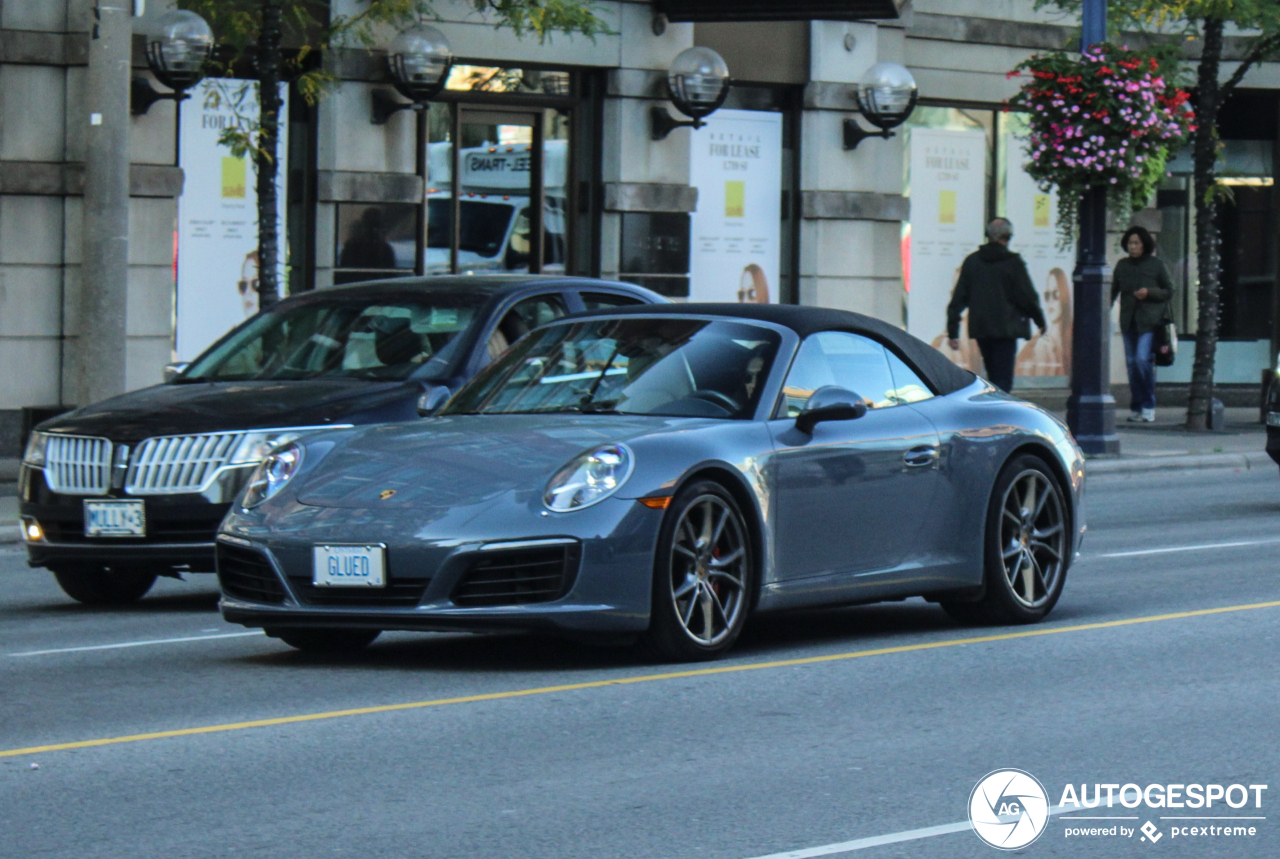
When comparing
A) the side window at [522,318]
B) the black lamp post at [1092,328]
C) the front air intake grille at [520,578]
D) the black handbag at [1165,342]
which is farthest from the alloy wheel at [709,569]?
the black handbag at [1165,342]

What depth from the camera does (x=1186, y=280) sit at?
29.0 m

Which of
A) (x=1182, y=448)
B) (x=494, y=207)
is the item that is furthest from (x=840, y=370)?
(x=494, y=207)

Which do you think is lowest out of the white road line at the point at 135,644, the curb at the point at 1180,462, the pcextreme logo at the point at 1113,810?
the white road line at the point at 135,644

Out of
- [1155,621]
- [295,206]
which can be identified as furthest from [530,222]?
[1155,621]

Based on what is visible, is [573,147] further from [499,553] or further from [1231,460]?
[499,553]

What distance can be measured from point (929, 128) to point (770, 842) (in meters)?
21.6

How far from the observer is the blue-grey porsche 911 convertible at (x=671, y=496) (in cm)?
795

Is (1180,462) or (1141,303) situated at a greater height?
(1141,303)

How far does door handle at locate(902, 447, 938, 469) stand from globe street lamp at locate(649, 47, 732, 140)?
1409 cm

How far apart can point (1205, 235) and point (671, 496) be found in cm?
1708

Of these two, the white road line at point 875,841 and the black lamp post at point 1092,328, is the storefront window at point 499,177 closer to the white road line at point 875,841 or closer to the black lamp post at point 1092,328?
the black lamp post at point 1092,328

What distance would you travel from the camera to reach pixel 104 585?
1117 centimetres

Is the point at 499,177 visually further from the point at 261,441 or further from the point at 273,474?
the point at 273,474

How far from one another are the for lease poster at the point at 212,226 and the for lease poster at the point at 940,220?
827cm
